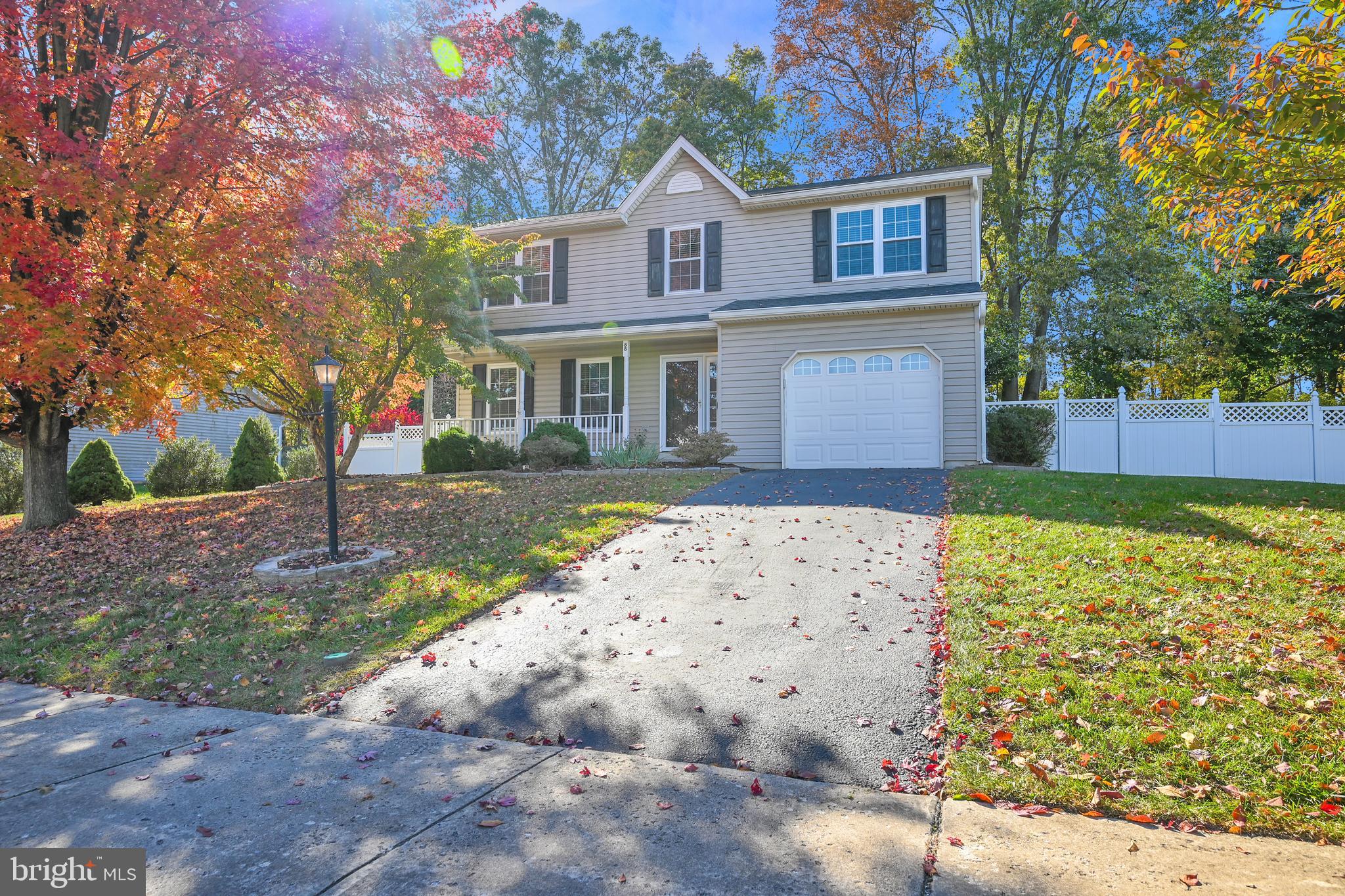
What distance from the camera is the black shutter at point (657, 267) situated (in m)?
16.4

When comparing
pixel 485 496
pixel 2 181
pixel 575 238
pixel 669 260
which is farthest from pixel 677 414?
pixel 2 181

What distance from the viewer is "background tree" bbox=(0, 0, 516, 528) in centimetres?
777

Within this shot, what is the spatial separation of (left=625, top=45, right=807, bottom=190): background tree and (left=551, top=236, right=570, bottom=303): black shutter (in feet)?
26.9

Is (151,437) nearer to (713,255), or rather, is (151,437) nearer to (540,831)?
(713,255)

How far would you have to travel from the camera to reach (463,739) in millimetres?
4031

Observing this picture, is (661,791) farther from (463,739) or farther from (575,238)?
(575,238)

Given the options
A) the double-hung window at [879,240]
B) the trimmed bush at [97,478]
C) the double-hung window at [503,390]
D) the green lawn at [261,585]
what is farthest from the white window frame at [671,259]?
the trimmed bush at [97,478]

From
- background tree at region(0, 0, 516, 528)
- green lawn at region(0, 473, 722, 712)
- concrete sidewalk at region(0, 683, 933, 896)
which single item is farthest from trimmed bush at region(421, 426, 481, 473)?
concrete sidewalk at region(0, 683, 933, 896)

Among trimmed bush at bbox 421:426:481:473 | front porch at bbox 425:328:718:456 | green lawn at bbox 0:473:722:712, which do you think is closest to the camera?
green lawn at bbox 0:473:722:712

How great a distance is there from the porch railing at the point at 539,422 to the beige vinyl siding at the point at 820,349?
2.48m

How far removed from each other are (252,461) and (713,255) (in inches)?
458

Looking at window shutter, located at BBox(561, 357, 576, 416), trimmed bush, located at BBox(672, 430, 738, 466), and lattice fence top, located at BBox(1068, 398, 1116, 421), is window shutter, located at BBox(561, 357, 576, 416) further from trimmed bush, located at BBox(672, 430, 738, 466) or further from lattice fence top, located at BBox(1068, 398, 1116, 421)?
lattice fence top, located at BBox(1068, 398, 1116, 421)

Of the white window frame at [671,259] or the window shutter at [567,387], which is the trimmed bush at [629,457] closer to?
the window shutter at [567,387]

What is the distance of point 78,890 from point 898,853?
9.75 feet
